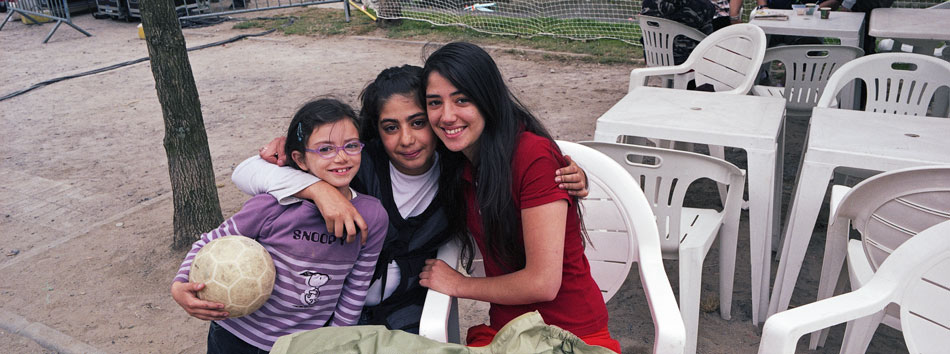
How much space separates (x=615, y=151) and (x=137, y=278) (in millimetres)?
2569

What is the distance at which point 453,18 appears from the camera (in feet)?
35.7

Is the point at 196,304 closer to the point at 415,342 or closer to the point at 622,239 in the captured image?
the point at 415,342

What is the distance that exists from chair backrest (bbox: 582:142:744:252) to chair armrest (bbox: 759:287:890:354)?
0.81 metres

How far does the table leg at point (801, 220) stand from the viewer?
8.28 ft

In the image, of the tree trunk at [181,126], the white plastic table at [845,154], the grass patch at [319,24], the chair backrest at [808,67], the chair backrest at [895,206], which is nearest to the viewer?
the chair backrest at [895,206]

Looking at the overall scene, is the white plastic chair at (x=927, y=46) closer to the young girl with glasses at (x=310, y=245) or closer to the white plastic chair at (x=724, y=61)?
the white plastic chair at (x=724, y=61)

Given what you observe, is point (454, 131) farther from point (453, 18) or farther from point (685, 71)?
point (453, 18)

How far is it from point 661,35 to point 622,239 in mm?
3274

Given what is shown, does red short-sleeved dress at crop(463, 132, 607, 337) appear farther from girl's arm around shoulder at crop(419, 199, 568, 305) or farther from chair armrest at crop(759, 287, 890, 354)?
chair armrest at crop(759, 287, 890, 354)

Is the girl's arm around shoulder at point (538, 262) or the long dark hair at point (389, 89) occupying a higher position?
the long dark hair at point (389, 89)

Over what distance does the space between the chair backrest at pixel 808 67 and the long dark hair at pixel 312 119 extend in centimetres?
331

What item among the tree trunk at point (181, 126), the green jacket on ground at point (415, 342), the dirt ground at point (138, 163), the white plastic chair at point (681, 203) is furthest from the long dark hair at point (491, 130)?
the tree trunk at point (181, 126)

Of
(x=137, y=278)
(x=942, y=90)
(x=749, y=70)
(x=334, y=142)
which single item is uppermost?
(x=334, y=142)

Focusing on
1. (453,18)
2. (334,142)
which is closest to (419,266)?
(334,142)
